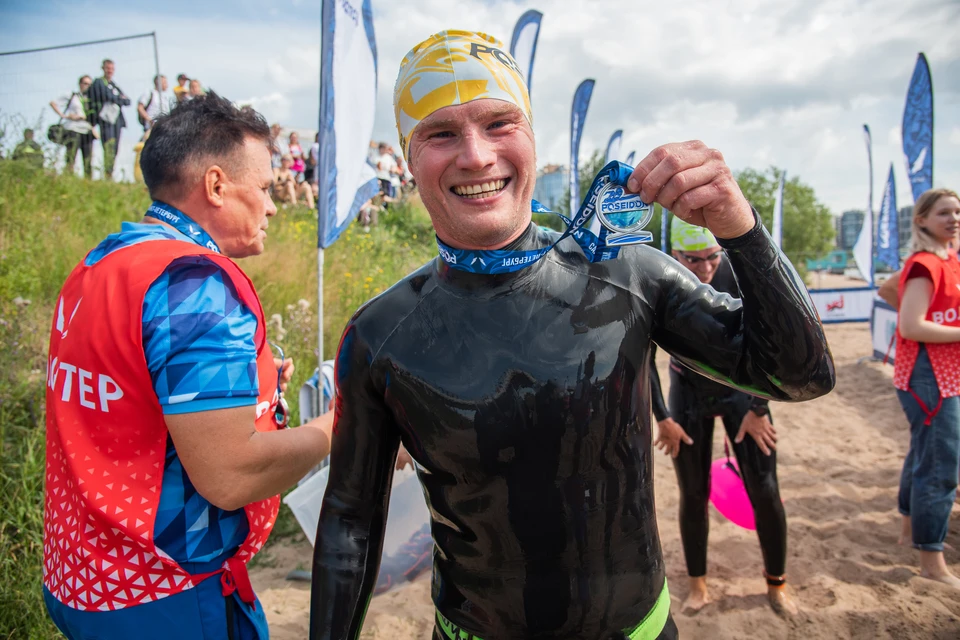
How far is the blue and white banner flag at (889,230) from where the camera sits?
11.3m

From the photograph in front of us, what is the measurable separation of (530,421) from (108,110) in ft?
36.5

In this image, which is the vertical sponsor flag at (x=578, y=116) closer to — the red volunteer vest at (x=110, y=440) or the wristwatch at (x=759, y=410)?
the wristwatch at (x=759, y=410)

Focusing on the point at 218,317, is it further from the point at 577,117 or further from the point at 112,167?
the point at 577,117

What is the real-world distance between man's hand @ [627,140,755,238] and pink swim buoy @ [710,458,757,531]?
9.64 feet

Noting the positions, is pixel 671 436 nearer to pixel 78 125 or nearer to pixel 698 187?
pixel 698 187

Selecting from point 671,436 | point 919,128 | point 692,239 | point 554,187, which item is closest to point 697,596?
point 671,436

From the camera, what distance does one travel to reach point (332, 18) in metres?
3.78

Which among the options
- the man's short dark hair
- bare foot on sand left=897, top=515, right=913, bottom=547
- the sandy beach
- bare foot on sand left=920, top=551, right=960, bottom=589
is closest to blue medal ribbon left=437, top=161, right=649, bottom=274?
the man's short dark hair

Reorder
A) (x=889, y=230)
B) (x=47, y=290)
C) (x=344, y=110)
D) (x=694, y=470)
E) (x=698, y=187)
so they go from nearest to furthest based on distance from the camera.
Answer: (x=698, y=187) → (x=694, y=470) → (x=344, y=110) → (x=47, y=290) → (x=889, y=230)

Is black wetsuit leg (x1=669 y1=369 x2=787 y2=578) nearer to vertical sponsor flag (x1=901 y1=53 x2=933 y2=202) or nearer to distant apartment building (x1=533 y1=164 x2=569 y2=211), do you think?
vertical sponsor flag (x1=901 y1=53 x2=933 y2=202)

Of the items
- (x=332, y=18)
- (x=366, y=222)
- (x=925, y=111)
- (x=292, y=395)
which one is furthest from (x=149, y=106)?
(x=925, y=111)

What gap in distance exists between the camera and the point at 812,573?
12.6 ft

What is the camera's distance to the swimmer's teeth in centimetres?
133

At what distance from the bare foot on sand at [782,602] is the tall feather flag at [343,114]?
3180 mm
